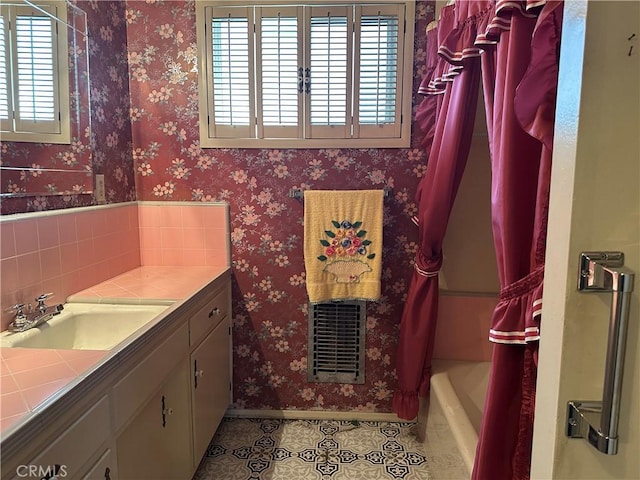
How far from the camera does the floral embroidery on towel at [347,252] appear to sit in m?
2.10

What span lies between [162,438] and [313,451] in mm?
862

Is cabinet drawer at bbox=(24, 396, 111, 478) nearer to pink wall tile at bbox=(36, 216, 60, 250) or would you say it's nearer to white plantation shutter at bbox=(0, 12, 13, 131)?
pink wall tile at bbox=(36, 216, 60, 250)

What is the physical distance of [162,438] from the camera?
4.89 ft

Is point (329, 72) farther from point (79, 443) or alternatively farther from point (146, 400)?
point (79, 443)

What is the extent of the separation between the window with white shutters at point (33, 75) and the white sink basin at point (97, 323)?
64cm

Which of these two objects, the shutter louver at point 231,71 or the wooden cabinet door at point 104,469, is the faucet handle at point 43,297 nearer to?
the wooden cabinet door at point 104,469

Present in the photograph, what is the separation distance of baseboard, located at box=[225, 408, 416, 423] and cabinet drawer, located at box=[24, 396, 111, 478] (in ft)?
4.43

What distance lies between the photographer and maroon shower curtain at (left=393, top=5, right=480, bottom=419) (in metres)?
1.61

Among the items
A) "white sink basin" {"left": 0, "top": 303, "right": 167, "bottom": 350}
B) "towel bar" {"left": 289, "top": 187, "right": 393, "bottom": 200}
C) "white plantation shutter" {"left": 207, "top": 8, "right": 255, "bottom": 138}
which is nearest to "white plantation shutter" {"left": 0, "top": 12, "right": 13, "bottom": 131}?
"white sink basin" {"left": 0, "top": 303, "right": 167, "bottom": 350}

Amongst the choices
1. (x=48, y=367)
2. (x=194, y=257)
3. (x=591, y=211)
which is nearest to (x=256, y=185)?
(x=194, y=257)

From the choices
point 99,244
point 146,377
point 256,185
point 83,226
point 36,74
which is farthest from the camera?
point 256,185

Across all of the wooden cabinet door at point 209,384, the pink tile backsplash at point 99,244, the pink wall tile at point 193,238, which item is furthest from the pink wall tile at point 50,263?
the pink wall tile at point 193,238

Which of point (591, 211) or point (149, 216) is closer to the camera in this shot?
point (591, 211)

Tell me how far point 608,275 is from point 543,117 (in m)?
0.45
